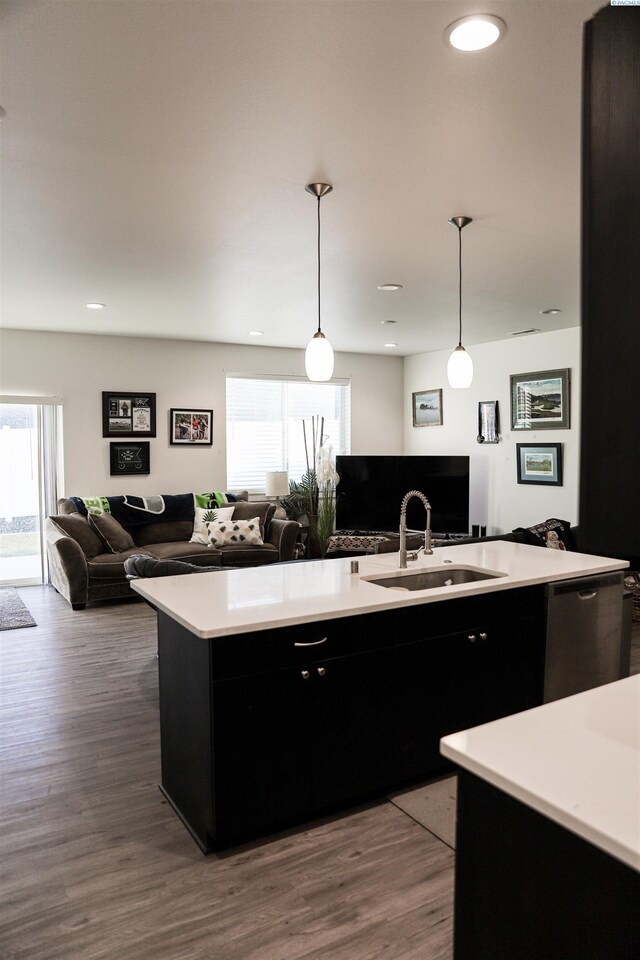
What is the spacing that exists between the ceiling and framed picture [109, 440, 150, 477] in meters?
2.24

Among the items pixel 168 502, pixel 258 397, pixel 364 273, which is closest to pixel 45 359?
pixel 168 502

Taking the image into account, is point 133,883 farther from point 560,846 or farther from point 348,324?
point 348,324

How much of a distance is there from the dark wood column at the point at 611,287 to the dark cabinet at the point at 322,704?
192 cm

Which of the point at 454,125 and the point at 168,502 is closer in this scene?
the point at 454,125

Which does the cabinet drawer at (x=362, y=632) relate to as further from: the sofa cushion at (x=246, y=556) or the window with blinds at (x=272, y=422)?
the window with blinds at (x=272, y=422)

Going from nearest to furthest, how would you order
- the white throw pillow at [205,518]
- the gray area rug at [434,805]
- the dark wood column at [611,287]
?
the dark wood column at [611,287] → the gray area rug at [434,805] → the white throw pillow at [205,518]

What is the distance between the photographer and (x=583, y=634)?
3.04 meters

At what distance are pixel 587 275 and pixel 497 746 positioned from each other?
105 centimetres

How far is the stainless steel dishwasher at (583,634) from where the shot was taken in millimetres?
2945

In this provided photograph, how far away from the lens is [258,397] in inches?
305

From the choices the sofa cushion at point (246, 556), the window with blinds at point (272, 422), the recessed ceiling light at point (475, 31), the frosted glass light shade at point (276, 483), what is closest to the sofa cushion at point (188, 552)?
→ the sofa cushion at point (246, 556)

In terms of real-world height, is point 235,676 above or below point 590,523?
below

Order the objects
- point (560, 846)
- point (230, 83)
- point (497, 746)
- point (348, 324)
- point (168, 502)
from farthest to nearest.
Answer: point (168, 502) < point (348, 324) < point (230, 83) < point (497, 746) < point (560, 846)

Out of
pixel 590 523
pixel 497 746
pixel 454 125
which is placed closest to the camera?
pixel 590 523
